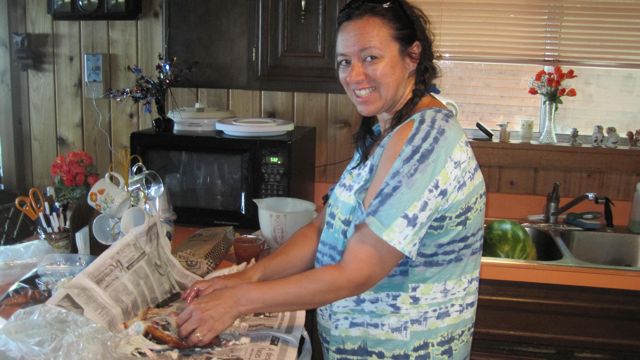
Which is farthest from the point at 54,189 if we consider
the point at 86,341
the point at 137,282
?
the point at 86,341

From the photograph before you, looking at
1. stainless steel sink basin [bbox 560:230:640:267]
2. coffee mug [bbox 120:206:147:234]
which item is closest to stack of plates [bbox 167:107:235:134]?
coffee mug [bbox 120:206:147:234]

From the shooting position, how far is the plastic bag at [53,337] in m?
0.88

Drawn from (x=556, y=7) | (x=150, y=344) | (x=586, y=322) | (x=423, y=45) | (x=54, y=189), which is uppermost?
(x=556, y=7)

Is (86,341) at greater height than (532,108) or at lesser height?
lesser

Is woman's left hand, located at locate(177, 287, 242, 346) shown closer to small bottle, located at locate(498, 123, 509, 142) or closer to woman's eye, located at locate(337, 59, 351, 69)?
woman's eye, located at locate(337, 59, 351, 69)

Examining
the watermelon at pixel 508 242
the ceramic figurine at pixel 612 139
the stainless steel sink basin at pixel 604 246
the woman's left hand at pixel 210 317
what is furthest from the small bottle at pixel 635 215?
the woman's left hand at pixel 210 317

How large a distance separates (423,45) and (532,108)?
1441mm

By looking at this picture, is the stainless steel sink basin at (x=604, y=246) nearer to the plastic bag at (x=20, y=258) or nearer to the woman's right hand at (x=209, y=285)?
the woman's right hand at (x=209, y=285)

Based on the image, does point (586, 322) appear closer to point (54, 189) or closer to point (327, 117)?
point (327, 117)

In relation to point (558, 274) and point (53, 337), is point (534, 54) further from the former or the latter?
point (53, 337)

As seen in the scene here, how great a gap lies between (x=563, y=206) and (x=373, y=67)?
1.43 m

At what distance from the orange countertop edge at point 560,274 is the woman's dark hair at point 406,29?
867 millimetres

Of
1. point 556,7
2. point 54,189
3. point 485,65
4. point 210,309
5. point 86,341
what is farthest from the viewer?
point 485,65

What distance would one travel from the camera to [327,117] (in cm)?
234
